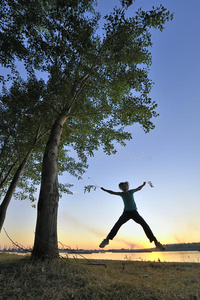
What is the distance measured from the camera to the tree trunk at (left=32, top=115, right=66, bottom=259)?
5.64 m

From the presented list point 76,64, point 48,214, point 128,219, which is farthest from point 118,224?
point 76,64

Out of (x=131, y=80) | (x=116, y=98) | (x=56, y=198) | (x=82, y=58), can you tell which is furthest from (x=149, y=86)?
(x=56, y=198)

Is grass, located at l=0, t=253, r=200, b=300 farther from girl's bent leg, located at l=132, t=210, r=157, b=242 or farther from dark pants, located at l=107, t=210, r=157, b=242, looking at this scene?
girl's bent leg, located at l=132, t=210, r=157, b=242

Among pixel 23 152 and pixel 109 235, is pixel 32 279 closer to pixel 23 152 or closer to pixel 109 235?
pixel 109 235

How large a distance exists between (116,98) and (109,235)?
7393mm

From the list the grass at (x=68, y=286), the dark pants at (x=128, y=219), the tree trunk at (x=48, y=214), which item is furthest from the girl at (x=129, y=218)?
the tree trunk at (x=48, y=214)

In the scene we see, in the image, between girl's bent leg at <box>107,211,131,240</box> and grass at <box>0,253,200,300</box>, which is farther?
girl's bent leg at <box>107,211,131,240</box>

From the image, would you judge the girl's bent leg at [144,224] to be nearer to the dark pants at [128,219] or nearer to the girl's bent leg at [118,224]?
the dark pants at [128,219]

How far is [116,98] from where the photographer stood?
10.6 m

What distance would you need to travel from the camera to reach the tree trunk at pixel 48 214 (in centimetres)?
564

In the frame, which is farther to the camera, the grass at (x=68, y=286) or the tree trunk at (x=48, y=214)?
the tree trunk at (x=48, y=214)

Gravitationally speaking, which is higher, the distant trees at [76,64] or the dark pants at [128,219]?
the distant trees at [76,64]

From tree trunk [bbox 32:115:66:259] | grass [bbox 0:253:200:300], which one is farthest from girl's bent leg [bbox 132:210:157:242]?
tree trunk [bbox 32:115:66:259]

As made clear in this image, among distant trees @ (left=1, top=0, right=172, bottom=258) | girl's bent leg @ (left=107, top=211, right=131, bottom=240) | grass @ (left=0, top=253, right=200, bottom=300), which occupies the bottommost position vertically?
grass @ (left=0, top=253, right=200, bottom=300)
